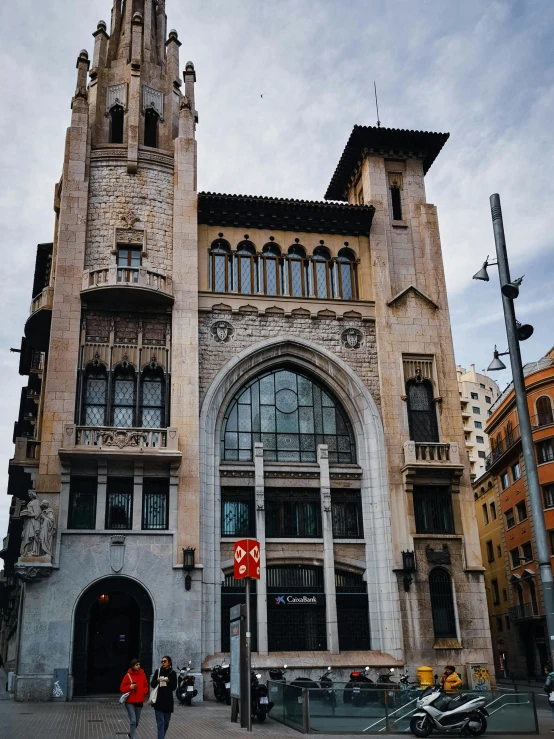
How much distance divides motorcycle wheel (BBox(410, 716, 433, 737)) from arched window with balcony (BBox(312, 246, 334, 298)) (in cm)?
1958

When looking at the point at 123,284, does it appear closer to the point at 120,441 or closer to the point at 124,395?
the point at 124,395

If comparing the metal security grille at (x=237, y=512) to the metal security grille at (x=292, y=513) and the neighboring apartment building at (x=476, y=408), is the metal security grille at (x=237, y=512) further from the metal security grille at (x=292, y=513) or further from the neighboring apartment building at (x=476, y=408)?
the neighboring apartment building at (x=476, y=408)

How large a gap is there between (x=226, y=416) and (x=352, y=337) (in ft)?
21.4

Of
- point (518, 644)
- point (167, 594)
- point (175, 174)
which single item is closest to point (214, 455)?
point (167, 594)

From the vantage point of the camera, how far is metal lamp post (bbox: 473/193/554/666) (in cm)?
1434

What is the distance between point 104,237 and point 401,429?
14.6 metres

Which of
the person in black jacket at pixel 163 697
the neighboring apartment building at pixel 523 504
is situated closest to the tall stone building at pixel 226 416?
the person in black jacket at pixel 163 697

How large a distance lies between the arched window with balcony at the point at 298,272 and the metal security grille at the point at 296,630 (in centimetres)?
1319

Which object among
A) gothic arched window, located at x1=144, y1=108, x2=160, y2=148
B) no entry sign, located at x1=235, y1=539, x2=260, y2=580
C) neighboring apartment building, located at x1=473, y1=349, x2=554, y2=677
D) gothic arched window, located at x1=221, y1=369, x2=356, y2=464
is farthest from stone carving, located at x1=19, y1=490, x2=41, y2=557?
neighboring apartment building, located at x1=473, y1=349, x2=554, y2=677

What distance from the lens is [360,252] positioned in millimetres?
34812

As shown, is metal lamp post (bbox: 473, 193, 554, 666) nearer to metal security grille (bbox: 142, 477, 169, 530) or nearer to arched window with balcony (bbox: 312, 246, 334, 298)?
metal security grille (bbox: 142, 477, 169, 530)

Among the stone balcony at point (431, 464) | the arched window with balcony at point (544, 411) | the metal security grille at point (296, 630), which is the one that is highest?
the arched window with balcony at point (544, 411)

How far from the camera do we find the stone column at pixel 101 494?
2788 cm

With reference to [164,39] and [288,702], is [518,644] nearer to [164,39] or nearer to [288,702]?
[288,702]
